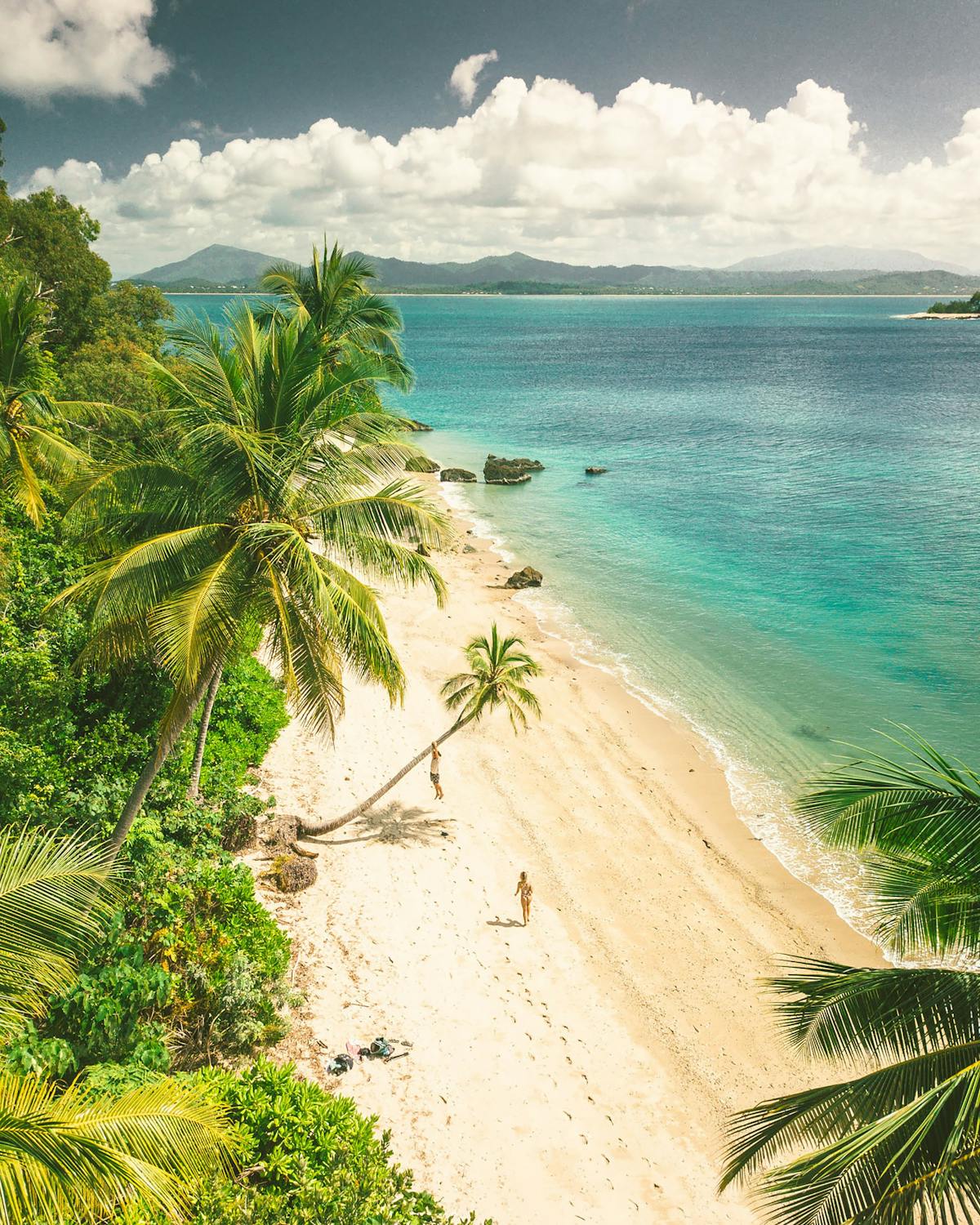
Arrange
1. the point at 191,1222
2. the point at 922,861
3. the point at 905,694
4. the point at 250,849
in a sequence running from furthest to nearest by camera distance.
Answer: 1. the point at 905,694
2. the point at 250,849
3. the point at 922,861
4. the point at 191,1222

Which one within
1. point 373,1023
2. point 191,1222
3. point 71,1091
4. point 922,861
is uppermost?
point 922,861

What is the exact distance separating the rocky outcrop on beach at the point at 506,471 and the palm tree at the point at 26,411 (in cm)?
3627

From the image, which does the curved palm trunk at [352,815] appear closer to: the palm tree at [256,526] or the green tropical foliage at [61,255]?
the palm tree at [256,526]

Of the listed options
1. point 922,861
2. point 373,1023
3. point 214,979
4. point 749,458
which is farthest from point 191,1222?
point 749,458

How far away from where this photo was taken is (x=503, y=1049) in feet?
36.2

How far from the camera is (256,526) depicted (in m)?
8.77

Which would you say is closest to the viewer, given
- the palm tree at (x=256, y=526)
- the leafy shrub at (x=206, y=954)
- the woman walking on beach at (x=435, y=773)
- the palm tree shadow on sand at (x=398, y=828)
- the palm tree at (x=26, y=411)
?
the palm tree at (x=256, y=526)

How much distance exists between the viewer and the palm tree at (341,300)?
784 inches

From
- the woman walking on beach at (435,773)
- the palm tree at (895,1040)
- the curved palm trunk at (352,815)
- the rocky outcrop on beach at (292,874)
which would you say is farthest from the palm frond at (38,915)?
the woman walking on beach at (435,773)

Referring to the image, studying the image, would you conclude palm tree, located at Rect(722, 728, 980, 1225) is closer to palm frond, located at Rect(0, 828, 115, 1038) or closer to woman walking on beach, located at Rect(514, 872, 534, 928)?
palm frond, located at Rect(0, 828, 115, 1038)

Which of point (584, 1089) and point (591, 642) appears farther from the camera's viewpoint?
point (591, 642)

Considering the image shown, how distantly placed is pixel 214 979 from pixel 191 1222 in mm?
3696

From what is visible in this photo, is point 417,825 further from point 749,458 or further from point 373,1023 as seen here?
point 749,458

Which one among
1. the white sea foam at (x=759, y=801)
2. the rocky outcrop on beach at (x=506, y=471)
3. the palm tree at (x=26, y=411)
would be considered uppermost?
the palm tree at (x=26, y=411)
